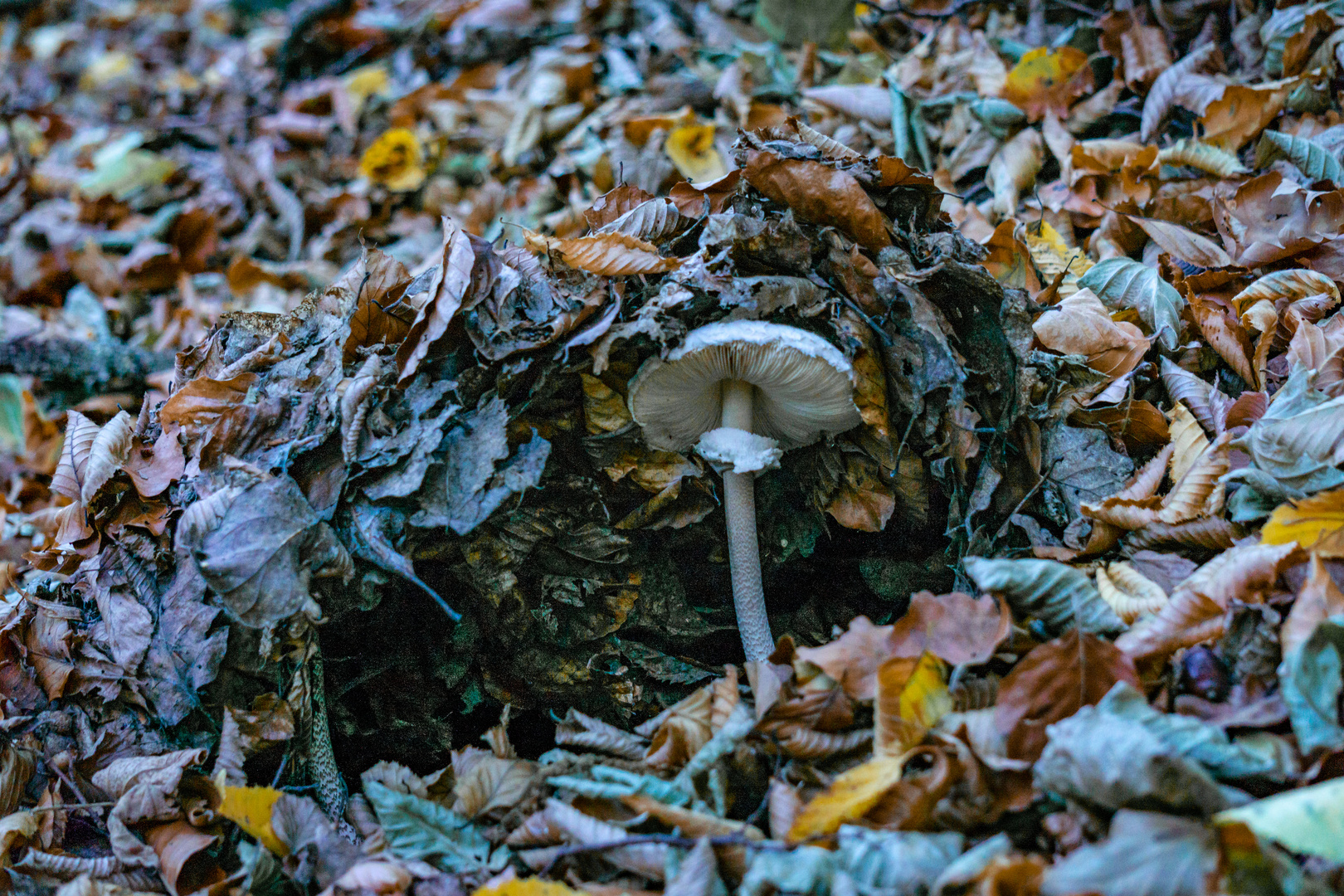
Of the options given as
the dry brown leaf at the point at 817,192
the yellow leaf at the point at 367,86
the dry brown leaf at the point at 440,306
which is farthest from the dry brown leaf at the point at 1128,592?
the yellow leaf at the point at 367,86

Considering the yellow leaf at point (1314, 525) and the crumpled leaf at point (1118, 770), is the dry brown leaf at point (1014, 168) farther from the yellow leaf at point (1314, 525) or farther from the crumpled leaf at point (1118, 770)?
the crumpled leaf at point (1118, 770)

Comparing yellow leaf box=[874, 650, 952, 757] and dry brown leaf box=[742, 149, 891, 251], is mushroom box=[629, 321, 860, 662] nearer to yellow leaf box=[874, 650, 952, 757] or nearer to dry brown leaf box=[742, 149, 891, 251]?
dry brown leaf box=[742, 149, 891, 251]

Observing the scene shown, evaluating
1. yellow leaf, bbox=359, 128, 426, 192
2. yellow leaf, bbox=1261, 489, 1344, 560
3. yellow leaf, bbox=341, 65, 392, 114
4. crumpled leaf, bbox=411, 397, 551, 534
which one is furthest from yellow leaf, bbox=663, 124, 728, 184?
yellow leaf, bbox=1261, 489, 1344, 560

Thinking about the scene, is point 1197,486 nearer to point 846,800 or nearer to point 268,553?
point 846,800

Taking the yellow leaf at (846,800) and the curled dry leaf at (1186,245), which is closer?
the yellow leaf at (846,800)

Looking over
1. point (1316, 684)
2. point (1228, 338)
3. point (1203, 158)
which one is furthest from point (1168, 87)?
point (1316, 684)

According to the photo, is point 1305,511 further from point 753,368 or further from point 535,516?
point 535,516
